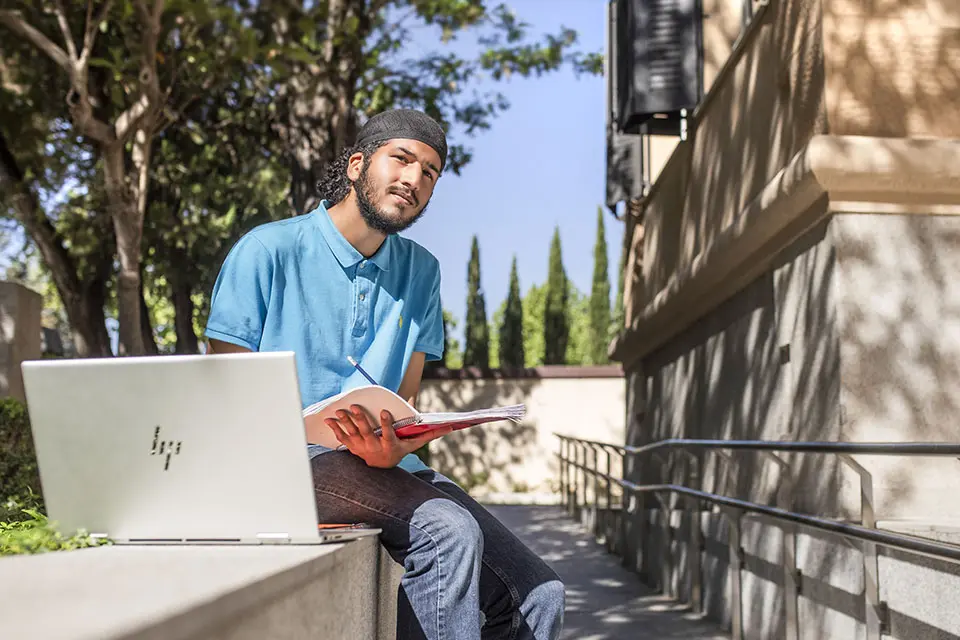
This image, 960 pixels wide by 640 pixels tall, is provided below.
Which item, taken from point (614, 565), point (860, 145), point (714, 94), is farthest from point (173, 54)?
point (860, 145)

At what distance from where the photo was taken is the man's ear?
302 centimetres

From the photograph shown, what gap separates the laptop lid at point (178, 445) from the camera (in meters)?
1.97

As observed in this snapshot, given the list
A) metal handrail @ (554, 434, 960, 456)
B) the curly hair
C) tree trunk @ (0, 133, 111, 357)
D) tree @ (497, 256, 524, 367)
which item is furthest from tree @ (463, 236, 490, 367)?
the curly hair

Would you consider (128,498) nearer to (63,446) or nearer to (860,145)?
(63,446)

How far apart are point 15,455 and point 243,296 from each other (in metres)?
5.35

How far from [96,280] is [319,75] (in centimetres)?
603

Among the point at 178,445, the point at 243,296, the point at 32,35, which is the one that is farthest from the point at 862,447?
the point at 32,35

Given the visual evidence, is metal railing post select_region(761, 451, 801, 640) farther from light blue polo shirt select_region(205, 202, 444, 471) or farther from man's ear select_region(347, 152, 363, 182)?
man's ear select_region(347, 152, 363, 182)

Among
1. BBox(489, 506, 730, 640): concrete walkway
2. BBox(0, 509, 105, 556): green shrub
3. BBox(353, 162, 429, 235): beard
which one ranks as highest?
BBox(353, 162, 429, 235): beard

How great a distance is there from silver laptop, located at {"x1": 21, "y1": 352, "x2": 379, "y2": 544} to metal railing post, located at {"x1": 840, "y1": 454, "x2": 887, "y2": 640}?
2.73 metres

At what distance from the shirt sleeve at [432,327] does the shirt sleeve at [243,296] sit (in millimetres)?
478

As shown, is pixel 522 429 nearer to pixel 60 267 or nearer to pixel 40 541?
pixel 60 267

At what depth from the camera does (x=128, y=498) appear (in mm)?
2076

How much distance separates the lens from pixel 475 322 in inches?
1855
